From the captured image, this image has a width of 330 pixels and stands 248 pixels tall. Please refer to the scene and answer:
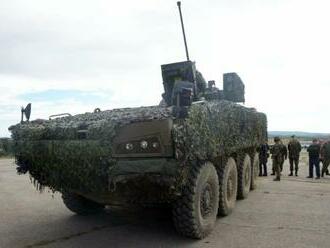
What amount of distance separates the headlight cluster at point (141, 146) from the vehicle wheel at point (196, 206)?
849 mm

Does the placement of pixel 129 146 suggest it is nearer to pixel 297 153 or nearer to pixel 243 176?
pixel 243 176

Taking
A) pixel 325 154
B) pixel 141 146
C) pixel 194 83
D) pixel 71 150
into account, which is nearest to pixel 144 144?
pixel 141 146

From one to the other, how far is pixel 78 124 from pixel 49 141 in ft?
1.39

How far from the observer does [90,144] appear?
5.73m

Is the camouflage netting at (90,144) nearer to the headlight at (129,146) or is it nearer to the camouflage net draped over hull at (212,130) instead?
the camouflage net draped over hull at (212,130)

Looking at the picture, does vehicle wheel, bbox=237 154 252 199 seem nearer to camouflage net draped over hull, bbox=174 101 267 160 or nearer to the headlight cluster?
camouflage net draped over hull, bbox=174 101 267 160

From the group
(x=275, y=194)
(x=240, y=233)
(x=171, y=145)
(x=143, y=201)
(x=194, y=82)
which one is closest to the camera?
(x=171, y=145)

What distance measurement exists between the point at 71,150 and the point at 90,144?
339 mm

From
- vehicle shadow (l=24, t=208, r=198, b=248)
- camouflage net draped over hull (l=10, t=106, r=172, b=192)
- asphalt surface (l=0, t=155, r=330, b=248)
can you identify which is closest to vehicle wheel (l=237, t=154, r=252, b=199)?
asphalt surface (l=0, t=155, r=330, b=248)

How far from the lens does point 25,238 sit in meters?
6.61

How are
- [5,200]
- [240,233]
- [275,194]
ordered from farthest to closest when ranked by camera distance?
[275,194], [5,200], [240,233]

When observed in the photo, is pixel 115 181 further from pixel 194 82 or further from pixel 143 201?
pixel 194 82

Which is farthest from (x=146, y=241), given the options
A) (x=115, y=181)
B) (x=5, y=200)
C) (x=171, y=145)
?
(x=5, y=200)

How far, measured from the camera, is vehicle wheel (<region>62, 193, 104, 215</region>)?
8086 millimetres
